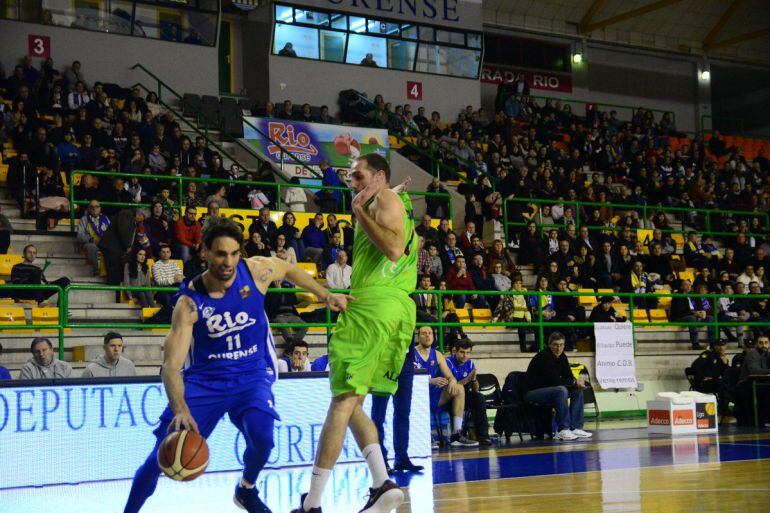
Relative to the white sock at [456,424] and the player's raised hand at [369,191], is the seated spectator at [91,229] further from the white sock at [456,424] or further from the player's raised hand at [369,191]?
the player's raised hand at [369,191]

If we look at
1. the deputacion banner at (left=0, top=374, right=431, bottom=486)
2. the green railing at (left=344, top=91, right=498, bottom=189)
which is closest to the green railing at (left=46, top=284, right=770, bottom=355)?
the deputacion banner at (left=0, top=374, right=431, bottom=486)

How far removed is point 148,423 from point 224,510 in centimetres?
300

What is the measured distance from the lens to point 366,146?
2480 centimetres

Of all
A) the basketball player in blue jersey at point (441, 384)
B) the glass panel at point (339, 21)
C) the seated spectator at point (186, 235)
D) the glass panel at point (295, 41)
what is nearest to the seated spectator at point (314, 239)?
the seated spectator at point (186, 235)

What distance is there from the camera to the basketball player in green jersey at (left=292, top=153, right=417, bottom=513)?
19.6 ft

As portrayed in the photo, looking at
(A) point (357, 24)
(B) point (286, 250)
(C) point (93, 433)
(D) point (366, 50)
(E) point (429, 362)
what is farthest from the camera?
(D) point (366, 50)

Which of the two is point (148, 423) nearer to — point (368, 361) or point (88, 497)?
point (88, 497)

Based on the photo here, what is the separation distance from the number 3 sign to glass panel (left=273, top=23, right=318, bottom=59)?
19.6 feet

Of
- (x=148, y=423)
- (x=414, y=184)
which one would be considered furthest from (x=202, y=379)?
(x=414, y=184)

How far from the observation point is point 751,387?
16406 mm

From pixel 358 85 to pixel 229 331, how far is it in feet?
74.9

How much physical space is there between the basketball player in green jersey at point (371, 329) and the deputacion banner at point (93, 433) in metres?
4.35

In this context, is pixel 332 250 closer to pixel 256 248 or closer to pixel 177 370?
pixel 256 248

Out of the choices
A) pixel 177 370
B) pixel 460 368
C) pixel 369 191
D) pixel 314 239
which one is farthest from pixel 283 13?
pixel 177 370
